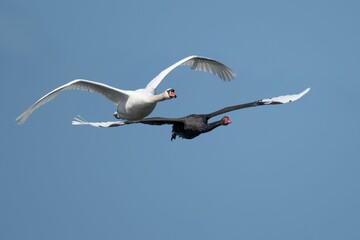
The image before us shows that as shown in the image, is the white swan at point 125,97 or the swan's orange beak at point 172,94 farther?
the swan's orange beak at point 172,94

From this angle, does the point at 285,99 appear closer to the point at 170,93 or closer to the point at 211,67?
the point at 170,93

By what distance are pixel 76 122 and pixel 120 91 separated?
4.87m

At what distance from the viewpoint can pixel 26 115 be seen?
117ft

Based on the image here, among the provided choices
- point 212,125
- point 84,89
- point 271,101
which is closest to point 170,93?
point 212,125

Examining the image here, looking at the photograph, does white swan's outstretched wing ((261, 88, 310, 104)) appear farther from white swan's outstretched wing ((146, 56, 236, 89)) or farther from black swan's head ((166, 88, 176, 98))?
white swan's outstretched wing ((146, 56, 236, 89))

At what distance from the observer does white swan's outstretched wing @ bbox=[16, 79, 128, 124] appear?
35656 mm

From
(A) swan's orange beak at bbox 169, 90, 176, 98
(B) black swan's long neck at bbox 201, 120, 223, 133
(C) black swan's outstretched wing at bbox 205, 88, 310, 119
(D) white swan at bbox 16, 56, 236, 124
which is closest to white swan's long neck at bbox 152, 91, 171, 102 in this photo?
(D) white swan at bbox 16, 56, 236, 124

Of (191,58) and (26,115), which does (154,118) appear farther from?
(191,58)

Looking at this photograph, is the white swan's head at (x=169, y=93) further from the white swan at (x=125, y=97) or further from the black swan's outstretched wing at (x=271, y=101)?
the black swan's outstretched wing at (x=271, y=101)

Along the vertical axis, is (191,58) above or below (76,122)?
above

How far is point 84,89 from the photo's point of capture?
1463 inches

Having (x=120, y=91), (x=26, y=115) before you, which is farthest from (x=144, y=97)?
(x=26, y=115)

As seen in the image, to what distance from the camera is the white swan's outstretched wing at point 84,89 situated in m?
35.7

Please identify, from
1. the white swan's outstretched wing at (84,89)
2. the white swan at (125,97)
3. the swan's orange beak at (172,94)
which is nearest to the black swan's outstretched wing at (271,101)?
the swan's orange beak at (172,94)
